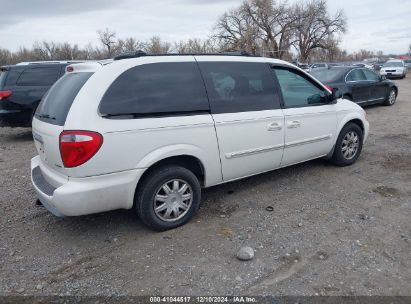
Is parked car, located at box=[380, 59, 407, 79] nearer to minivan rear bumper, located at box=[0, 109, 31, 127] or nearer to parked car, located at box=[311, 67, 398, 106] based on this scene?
parked car, located at box=[311, 67, 398, 106]

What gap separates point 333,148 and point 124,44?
54.1 m

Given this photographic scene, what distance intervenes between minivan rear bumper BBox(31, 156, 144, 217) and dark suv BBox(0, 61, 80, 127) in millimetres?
5440

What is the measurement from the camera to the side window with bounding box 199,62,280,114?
3896mm

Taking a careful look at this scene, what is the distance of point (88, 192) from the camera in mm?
3152

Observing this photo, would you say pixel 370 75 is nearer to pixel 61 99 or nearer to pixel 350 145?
pixel 350 145

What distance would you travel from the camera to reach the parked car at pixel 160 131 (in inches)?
124

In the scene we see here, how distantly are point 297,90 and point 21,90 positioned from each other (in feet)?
21.3

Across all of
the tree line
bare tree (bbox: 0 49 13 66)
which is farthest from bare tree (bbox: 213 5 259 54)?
bare tree (bbox: 0 49 13 66)

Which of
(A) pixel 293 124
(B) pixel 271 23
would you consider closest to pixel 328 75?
(A) pixel 293 124

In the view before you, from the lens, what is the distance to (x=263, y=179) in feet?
16.7

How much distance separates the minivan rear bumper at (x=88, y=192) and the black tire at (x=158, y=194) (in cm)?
12

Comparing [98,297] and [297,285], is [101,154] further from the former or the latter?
[297,285]

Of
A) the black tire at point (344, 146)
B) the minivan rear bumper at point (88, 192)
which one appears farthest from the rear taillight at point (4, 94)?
the black tire at point (344, 146)

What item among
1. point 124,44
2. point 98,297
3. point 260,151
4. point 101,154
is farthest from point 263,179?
point 124,44
